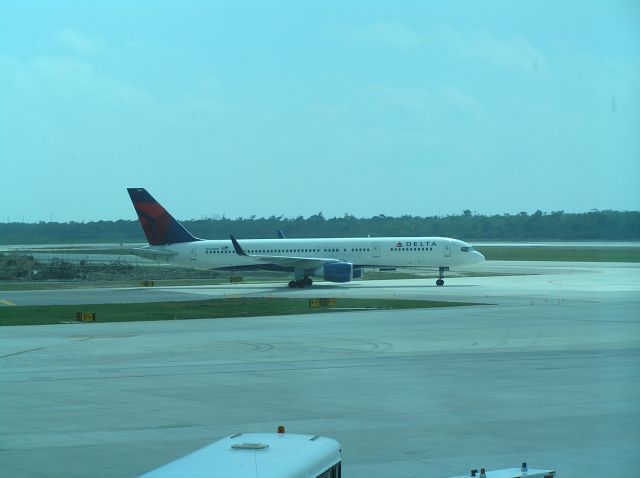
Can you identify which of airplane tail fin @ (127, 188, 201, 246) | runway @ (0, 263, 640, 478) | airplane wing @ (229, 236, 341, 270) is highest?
airplane tail fin @ (127, 188, 201, 246)

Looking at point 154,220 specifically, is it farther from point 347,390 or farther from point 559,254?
point 559,254

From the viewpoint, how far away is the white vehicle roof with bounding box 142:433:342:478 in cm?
623

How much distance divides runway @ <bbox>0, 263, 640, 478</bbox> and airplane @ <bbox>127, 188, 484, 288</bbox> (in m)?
23.2

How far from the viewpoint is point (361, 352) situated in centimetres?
2312

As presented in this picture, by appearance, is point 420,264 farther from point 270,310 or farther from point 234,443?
point 234,443

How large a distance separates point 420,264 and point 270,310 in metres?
21.2

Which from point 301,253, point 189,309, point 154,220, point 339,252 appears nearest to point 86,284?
point 154,220

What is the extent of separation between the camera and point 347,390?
17.2 metres

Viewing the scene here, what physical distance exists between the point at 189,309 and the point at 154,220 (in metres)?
21.4

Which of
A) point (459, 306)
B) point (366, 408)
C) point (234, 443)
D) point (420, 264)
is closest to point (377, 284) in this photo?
point (420, 264)

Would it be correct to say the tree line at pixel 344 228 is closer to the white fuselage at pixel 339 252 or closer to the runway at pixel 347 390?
the white fuselage at pixel 339 252

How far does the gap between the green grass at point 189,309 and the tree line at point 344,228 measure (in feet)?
153

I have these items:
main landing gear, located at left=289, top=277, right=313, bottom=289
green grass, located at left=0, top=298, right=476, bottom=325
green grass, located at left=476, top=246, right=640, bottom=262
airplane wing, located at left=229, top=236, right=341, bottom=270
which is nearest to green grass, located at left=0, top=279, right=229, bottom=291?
airplane wing, located at left=229, top=236, right=341, bottom=270

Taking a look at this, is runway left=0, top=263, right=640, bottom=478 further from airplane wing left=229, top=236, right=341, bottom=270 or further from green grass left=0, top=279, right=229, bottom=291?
green grass left=0, top=279, right=229, bottom=291
